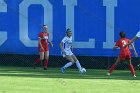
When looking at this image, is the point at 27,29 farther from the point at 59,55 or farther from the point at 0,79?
the point at 0,79

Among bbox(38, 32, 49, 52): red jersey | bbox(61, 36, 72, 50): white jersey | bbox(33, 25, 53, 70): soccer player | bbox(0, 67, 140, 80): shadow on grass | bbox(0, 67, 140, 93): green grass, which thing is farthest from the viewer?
bbox(38, 32, 49, 52): red jersey

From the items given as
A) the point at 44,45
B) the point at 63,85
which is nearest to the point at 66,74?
the point at 44,45

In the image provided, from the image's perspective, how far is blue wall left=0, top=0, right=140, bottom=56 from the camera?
2689cm

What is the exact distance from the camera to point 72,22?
90.3 ft

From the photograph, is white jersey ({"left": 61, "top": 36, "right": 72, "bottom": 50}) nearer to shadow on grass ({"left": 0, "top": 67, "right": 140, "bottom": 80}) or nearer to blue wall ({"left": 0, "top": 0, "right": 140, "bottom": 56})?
shadow on grass ({"left": 0, "top": 67, "right": 140, "bottom": 80})

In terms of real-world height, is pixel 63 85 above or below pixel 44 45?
below

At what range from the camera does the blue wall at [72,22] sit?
26.9 m

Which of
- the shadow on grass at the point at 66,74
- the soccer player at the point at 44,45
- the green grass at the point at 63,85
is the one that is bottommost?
the shadow on grass at the point at 66,74

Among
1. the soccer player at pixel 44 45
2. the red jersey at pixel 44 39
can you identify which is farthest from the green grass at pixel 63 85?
the red jersey at pixel 44 39

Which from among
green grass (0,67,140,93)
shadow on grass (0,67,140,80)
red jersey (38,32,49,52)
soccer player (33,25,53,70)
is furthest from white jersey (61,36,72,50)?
green grass (0,67,140,93)

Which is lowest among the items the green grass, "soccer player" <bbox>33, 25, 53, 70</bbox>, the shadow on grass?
the shadow on grass

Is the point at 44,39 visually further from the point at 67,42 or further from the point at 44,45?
the point at 67,42

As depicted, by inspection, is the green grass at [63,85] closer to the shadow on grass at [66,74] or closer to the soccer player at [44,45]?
the shadow on grass at [66,74]

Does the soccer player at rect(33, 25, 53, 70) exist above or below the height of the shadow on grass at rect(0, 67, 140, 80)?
above
